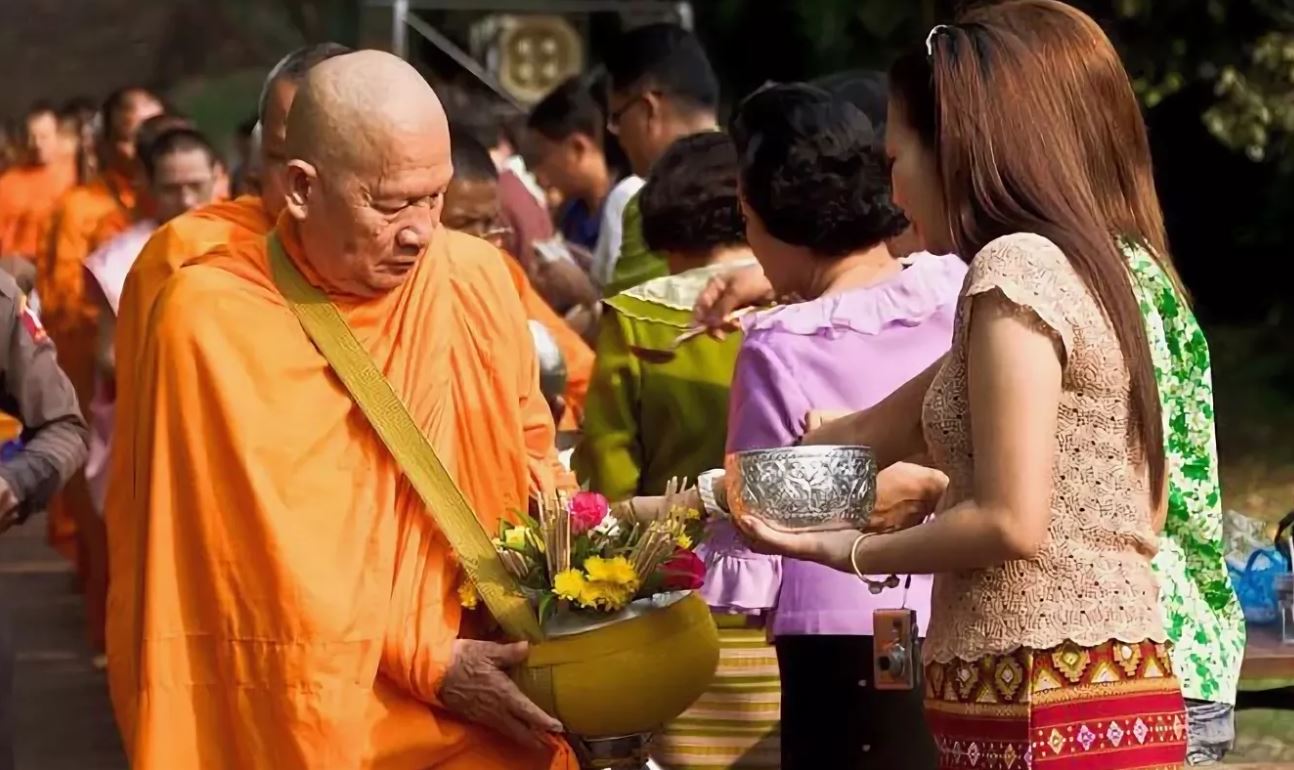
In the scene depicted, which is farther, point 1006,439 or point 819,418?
point 819,418

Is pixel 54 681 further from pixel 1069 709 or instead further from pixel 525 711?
pixel 1069 709

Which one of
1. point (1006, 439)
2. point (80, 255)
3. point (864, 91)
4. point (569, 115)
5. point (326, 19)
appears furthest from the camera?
point (326, 19)

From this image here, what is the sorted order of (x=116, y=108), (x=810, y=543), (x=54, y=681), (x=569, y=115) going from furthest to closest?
(x=116, y=108)
(x=569, y=115)
(x=54, y=681)
(x=810, y=543)

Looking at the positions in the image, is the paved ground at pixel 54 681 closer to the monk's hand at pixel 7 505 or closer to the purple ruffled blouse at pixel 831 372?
the monk's hand at pixel 7 505

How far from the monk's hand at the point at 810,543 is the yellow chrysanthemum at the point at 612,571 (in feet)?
1.11

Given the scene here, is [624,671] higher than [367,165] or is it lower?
lower

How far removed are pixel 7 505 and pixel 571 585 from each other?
1.21m

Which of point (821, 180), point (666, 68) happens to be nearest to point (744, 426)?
point (821, 180)

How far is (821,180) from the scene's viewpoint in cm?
433

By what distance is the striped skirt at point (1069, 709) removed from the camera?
3217 mm

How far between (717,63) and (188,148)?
31.4 ft

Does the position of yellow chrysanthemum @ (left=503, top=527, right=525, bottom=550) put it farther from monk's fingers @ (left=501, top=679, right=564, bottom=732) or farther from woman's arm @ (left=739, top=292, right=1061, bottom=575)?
woman's arm @ (left=739, top=292, right=1061, bottom=575)

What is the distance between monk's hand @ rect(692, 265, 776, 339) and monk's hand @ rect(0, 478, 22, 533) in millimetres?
1378

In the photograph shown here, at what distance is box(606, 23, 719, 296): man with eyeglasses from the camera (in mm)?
7539
